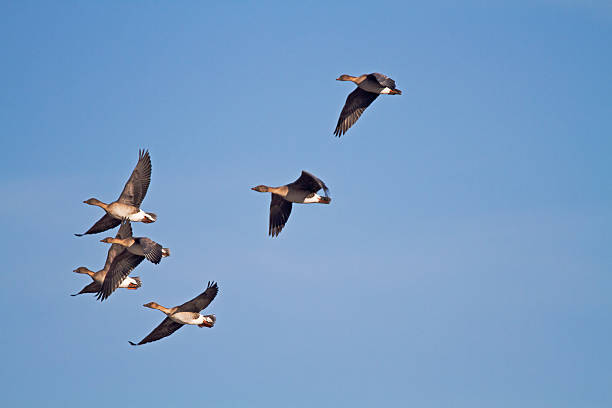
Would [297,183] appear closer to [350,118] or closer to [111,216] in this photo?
[350,118]

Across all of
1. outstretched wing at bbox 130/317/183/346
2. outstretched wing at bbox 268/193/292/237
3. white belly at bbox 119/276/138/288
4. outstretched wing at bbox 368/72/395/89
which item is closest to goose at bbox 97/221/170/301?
white belly at bbox 119/276/138/288

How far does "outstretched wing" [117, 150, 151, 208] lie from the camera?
127 feet

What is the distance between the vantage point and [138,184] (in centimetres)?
3906

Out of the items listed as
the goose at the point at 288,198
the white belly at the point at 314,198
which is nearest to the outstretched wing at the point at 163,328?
the goose at the point at 288,198

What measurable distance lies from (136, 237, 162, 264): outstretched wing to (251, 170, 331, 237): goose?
4343 millimetres

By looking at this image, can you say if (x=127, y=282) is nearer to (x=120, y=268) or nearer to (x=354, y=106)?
(x=120, y=268)

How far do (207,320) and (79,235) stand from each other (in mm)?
6957

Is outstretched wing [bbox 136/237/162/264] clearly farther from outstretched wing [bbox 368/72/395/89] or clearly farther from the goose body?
outstretched wing [bbox 368/72/395/89]

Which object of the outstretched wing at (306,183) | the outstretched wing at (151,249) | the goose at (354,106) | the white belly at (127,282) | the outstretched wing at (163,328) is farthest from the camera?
the goose at (354,106)

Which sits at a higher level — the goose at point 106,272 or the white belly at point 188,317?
the goose at point 106,272

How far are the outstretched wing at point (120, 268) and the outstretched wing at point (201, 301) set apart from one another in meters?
2.62

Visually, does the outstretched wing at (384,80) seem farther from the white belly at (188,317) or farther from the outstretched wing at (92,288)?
the outstretched wing at (92,288)

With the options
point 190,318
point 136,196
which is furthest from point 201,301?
point 136,196

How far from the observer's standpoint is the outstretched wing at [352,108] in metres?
42.0
